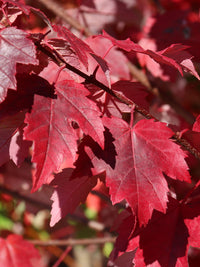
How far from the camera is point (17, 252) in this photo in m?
1.27

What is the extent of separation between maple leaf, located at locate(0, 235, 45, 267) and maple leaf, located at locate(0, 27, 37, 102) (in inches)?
32.5

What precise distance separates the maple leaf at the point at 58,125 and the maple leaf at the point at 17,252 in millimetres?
739

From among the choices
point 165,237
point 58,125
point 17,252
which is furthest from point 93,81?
point 17,252

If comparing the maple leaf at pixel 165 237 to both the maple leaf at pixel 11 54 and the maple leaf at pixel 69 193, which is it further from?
the maple leaf at pixel 11 54

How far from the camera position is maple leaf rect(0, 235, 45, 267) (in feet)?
4.14

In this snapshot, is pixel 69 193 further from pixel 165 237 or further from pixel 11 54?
pixel 11 54

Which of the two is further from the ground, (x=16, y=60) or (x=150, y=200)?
(x=16, y=60)

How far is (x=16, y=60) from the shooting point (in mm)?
604

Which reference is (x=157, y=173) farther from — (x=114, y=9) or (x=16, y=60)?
(x=114, y=9)

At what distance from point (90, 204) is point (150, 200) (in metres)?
1.30

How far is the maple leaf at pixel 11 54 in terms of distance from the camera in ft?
1.95

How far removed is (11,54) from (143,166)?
32 cm

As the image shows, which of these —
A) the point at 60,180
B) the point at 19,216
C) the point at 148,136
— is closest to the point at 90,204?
the point at 19,216

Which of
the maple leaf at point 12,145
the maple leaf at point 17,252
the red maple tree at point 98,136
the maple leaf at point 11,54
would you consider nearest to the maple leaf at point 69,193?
the red maple tree at point 98,136
